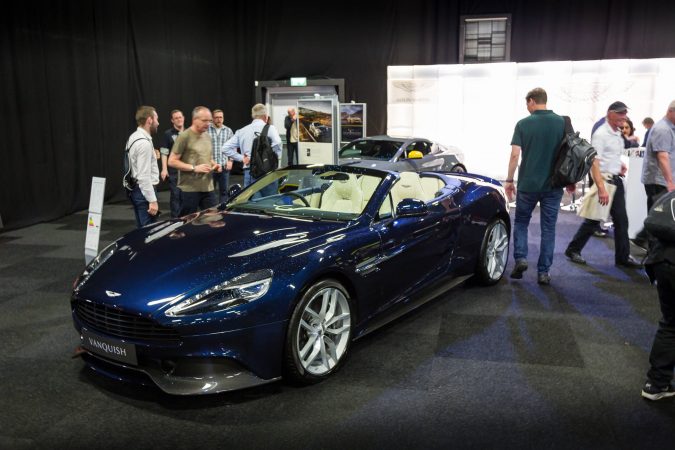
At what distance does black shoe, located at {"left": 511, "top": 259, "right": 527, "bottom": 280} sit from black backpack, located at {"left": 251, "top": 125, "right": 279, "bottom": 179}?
315 cm

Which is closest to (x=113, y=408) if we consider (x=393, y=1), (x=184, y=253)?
(x=184, y=253)

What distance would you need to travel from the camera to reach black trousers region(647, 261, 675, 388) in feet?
9.36

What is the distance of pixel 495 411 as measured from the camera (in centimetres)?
296

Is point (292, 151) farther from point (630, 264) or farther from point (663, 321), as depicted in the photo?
point (663, 321)

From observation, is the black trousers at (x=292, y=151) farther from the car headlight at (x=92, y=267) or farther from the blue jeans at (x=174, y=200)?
the car headlight at (x=92, y=267)

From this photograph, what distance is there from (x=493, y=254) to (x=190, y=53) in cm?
1051

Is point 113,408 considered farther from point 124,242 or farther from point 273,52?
point 273,52

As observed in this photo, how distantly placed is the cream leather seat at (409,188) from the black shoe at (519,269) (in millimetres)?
1195

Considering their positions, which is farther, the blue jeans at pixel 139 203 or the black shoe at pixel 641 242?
the black shoe at pixel 641 242

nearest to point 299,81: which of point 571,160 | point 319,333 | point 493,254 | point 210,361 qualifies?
point 493,254

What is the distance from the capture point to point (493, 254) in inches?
197

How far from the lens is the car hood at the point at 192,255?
294cm

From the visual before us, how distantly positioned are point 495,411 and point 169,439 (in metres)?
1.59

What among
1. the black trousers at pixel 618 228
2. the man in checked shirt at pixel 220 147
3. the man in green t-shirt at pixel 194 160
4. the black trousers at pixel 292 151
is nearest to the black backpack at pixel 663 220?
the black trousers at pixel 618 228
